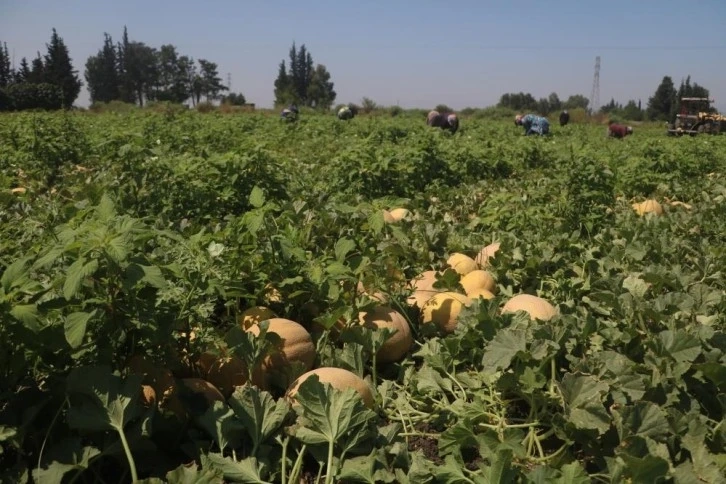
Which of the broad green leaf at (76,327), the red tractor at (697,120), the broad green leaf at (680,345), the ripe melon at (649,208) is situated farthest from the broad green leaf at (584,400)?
the red tractor at (697,120)

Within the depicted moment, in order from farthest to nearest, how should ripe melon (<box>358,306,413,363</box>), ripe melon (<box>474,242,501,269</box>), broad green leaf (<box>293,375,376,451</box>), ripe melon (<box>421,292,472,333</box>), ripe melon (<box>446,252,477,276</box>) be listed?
ripe melon (<box>474,242,501,269</box>)
ripe melon (<box>446,252,477,276</box>)
ripe melon (<box>421,292,472,333</box>)
ripe melon (<box>358,306,413,363</box>)
broad green leaf (<box>293,375,376,451</box>)

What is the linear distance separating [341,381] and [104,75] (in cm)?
9015

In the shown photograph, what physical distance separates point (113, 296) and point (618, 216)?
4.83m

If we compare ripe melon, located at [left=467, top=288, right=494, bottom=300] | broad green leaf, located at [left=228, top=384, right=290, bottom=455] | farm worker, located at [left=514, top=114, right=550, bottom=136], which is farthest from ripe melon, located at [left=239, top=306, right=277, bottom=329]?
farm worker, located at [left=514, top=114, right=550, bottom=136]

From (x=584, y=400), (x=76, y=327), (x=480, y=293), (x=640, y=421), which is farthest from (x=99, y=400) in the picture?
(x=480, y=293)

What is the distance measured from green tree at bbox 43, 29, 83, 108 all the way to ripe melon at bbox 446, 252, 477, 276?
193 feet

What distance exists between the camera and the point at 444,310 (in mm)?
3244

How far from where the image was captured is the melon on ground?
2553mm

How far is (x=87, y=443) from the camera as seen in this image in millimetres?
1974

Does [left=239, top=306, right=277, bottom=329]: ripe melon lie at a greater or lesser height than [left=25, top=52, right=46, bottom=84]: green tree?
lesser

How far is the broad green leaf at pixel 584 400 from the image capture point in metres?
1.96

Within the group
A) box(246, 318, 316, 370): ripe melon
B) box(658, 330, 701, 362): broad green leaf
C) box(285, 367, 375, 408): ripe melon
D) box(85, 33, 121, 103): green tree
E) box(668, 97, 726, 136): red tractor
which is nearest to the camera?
box(658, 330, 701, 362): broad green leaf

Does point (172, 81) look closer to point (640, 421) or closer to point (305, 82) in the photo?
point (305, 82)

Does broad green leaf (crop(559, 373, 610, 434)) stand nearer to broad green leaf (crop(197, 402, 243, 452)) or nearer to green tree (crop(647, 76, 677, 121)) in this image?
broad green leaf (crop(197, 402, 243, 452))
